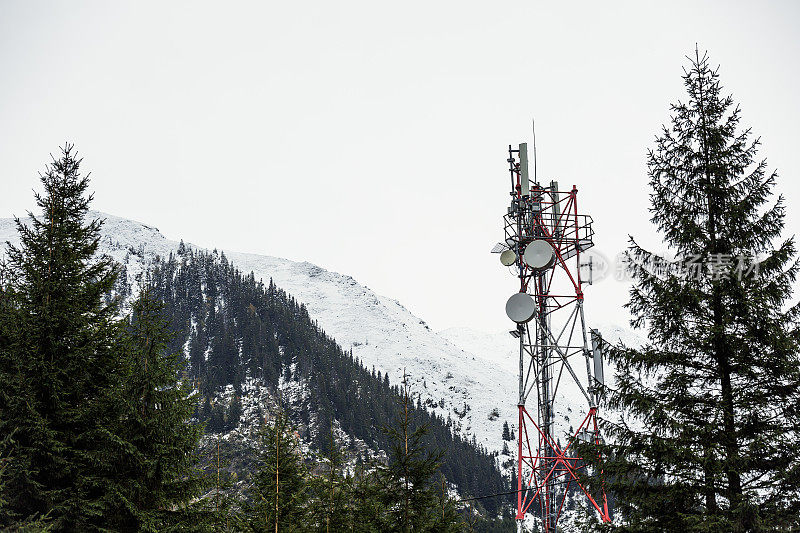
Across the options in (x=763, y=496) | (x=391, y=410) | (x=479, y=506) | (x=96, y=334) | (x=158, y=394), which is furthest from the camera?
(x=391, y=410)

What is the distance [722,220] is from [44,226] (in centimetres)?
1528

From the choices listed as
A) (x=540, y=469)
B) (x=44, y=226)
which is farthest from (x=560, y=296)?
(x=44, y=226)

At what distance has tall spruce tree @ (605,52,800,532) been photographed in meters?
10.3

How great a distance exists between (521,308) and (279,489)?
10374 millimetres

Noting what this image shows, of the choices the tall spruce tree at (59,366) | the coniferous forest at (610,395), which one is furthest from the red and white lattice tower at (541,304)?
the tall spruce tree at (59,366)

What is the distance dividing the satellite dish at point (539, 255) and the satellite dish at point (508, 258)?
2.62 ft

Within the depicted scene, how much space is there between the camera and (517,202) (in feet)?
80.4

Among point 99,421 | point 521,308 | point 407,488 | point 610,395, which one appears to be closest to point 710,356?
point 610,395

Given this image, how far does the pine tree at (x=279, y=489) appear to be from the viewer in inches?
547

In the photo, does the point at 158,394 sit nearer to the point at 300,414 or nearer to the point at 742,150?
the point at 742,150

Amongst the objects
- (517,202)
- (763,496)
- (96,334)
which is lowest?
(763,496)

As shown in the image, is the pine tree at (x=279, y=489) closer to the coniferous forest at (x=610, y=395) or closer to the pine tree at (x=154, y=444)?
the coniferous forest at (x=610, y=395)

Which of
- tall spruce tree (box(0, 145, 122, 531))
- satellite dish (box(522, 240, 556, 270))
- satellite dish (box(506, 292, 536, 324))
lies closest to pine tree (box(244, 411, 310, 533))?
tall spruce tree (box(0, 145, 122, 531))

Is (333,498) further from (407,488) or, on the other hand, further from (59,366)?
(59,366)
